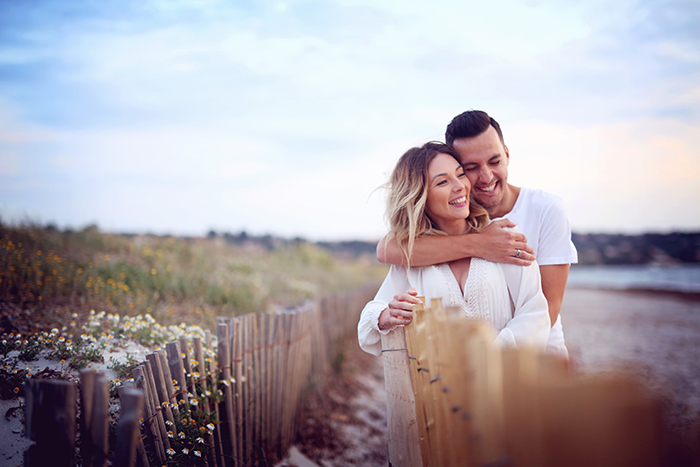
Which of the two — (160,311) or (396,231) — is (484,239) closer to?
(396,231)

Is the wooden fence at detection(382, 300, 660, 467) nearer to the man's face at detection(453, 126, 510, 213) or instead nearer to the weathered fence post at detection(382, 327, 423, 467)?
the weathered fence post at detection(382, 327, 423, 467)

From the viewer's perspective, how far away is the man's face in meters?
3.06

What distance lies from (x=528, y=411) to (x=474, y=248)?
4.32 feet

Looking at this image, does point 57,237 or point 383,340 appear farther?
point 57,237

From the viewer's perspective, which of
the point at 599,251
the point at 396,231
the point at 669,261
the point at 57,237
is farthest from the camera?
the point at 599,251

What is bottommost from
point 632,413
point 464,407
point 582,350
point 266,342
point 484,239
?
point 582,350

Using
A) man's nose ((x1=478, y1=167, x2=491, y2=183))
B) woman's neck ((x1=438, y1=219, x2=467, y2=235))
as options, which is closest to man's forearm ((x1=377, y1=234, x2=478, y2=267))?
woman's neck ((x1=438, y1=219, x2=467, y2=235))

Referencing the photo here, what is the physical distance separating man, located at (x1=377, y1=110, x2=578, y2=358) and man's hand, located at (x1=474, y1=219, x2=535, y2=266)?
74 millimetres

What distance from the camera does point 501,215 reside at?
3252mm

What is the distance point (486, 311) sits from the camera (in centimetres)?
234

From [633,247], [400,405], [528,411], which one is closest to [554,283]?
[400,405]

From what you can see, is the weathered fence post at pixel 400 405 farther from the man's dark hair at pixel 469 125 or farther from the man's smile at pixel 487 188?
the man's dark hair at pixel 469 125

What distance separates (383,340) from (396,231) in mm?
762

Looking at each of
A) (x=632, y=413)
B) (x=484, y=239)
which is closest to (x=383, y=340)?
(x=484, y=239)
